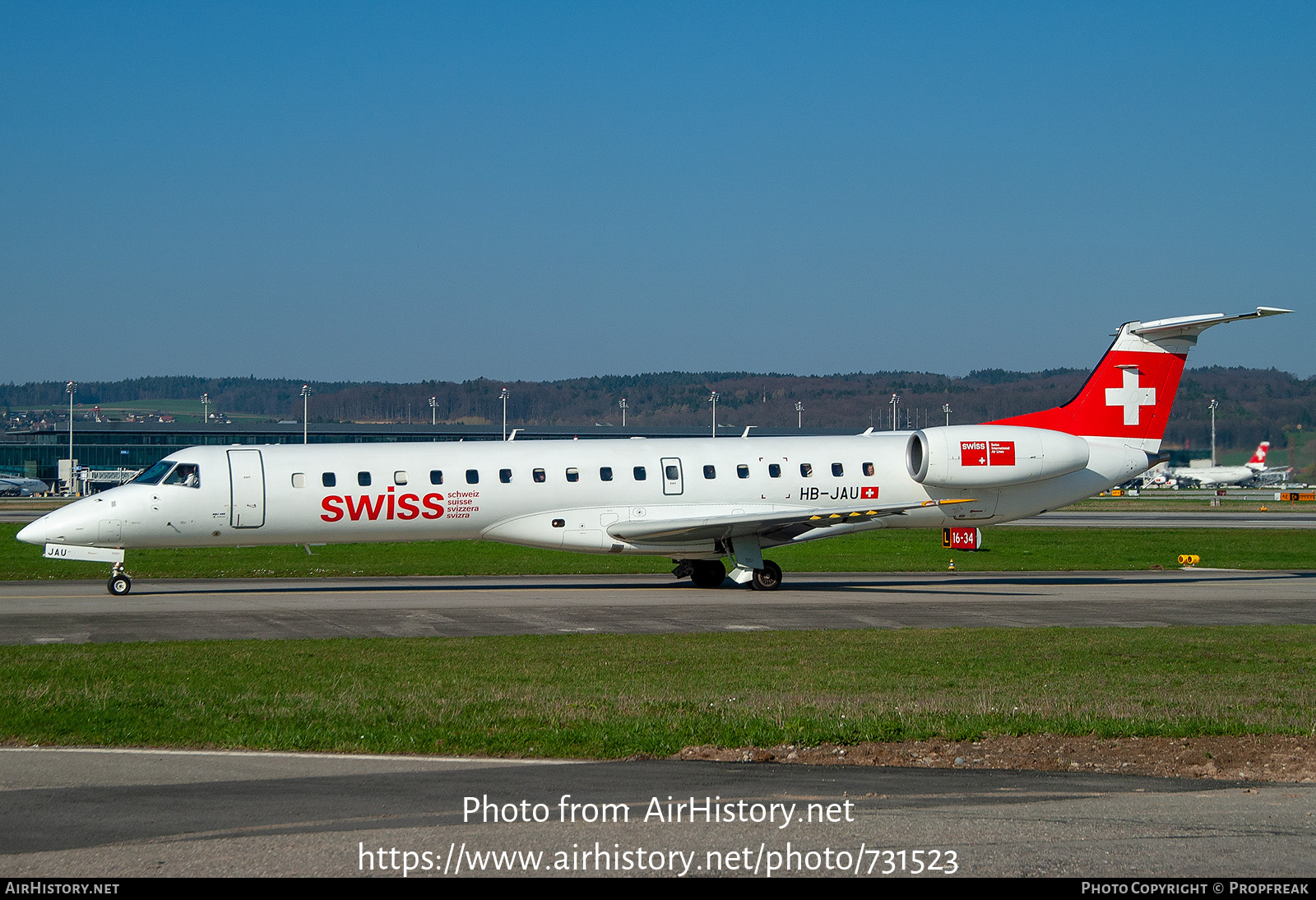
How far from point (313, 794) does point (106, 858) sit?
6.19 ft

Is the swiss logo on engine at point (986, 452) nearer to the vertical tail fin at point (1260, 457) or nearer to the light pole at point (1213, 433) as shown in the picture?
the vertical tail fin at point (1260, 457)

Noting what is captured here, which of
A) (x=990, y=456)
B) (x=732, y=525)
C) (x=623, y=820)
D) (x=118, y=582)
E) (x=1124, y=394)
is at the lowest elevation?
(x=118, y=582)

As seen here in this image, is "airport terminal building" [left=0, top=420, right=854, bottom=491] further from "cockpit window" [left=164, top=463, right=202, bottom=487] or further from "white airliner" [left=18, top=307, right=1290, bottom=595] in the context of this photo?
"cockpit window" [left=164, top=463, right=202, bottom=487]

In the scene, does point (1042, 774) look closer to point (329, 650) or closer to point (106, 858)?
point (106, 858)

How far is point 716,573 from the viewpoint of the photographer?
94.5 ft

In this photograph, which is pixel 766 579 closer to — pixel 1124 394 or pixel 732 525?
pixel 732 525

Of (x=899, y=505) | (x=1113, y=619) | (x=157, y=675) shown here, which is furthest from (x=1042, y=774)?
(x=899, y=505)

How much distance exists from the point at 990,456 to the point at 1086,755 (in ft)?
61.7

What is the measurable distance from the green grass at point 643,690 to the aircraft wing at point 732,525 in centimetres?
789

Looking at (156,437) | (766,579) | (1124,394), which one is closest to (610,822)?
(766,579)

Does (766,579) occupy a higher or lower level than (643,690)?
lower

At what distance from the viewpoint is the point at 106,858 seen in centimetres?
681

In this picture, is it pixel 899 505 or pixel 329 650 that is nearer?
pixel 329 650

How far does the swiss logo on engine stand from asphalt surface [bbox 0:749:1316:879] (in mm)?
19314
